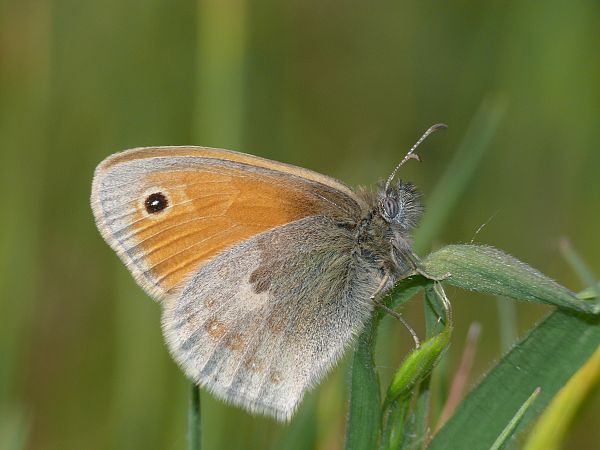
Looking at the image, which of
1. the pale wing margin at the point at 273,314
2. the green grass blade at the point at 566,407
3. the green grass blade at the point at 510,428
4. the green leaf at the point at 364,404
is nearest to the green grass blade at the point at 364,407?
the green leaf at the point at 364,404

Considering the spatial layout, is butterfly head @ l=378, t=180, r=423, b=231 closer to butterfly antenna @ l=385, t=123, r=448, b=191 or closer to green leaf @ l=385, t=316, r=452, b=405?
butterfly antenna @ l=385, t=123, r=448, b=191

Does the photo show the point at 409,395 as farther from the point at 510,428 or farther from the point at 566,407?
the point at 566,407

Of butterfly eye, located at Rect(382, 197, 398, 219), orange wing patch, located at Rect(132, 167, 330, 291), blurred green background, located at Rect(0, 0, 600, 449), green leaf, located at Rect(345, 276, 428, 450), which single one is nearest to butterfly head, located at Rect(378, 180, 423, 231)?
butterfly eye, located at Rect(382, 197, 398, 219)

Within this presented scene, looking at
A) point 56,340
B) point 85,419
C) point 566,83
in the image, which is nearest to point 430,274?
point 85,419

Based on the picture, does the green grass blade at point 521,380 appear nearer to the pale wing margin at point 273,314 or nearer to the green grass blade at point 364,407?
the green grass blade at point 364,407

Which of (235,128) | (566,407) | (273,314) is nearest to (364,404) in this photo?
(566,407)
